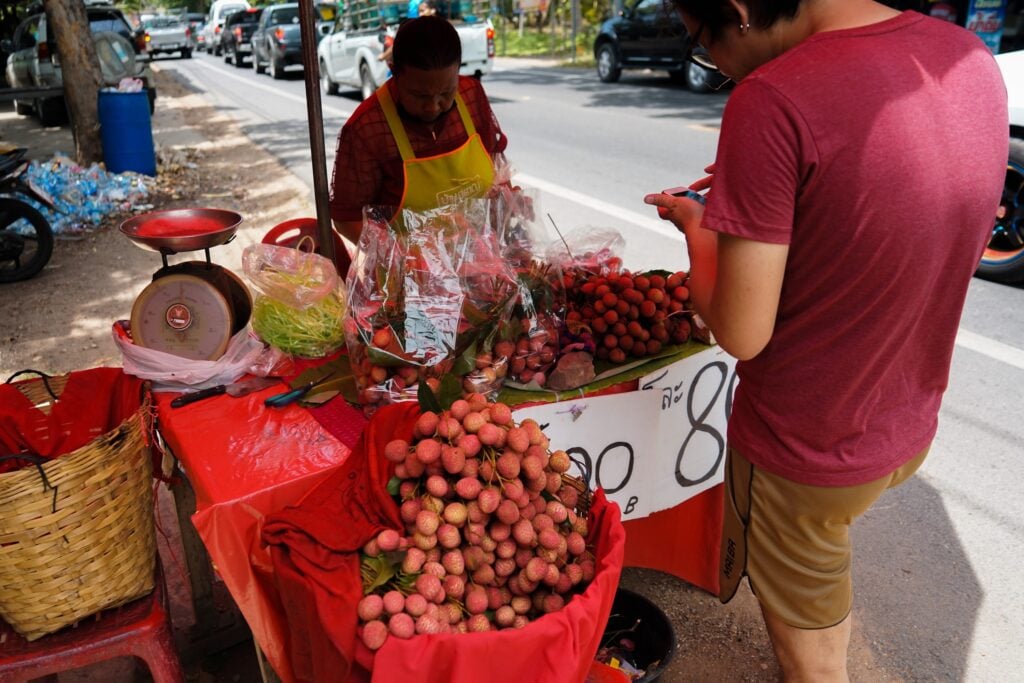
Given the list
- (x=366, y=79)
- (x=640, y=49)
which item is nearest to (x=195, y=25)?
(x=366, y=79)

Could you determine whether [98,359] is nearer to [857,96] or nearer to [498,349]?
[498,349]

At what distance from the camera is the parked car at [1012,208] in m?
5.18

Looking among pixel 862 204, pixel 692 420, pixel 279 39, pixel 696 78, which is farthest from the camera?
pixel 279 39

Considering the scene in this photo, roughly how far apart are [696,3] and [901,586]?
7.56ft

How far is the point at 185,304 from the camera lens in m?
2.12

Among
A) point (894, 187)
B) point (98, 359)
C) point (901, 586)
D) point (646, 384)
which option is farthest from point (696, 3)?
point (98, 359)

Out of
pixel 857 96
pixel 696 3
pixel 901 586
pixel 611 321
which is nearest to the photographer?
pixel 857 96

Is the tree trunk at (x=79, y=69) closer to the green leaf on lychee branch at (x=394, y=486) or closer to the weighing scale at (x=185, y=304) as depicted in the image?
the weighing scale at (x=185, y=304)

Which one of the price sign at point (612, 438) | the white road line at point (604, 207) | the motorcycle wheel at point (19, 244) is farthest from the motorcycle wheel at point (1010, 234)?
the motorcycle wheel at point (19, 244)

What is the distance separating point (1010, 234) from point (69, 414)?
5.64 m

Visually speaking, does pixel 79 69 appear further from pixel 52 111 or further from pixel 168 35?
pixel 168 35

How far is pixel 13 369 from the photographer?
4668 mm

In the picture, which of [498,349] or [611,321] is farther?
[611,321]

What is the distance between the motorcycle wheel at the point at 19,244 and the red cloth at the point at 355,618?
5.70 meters
